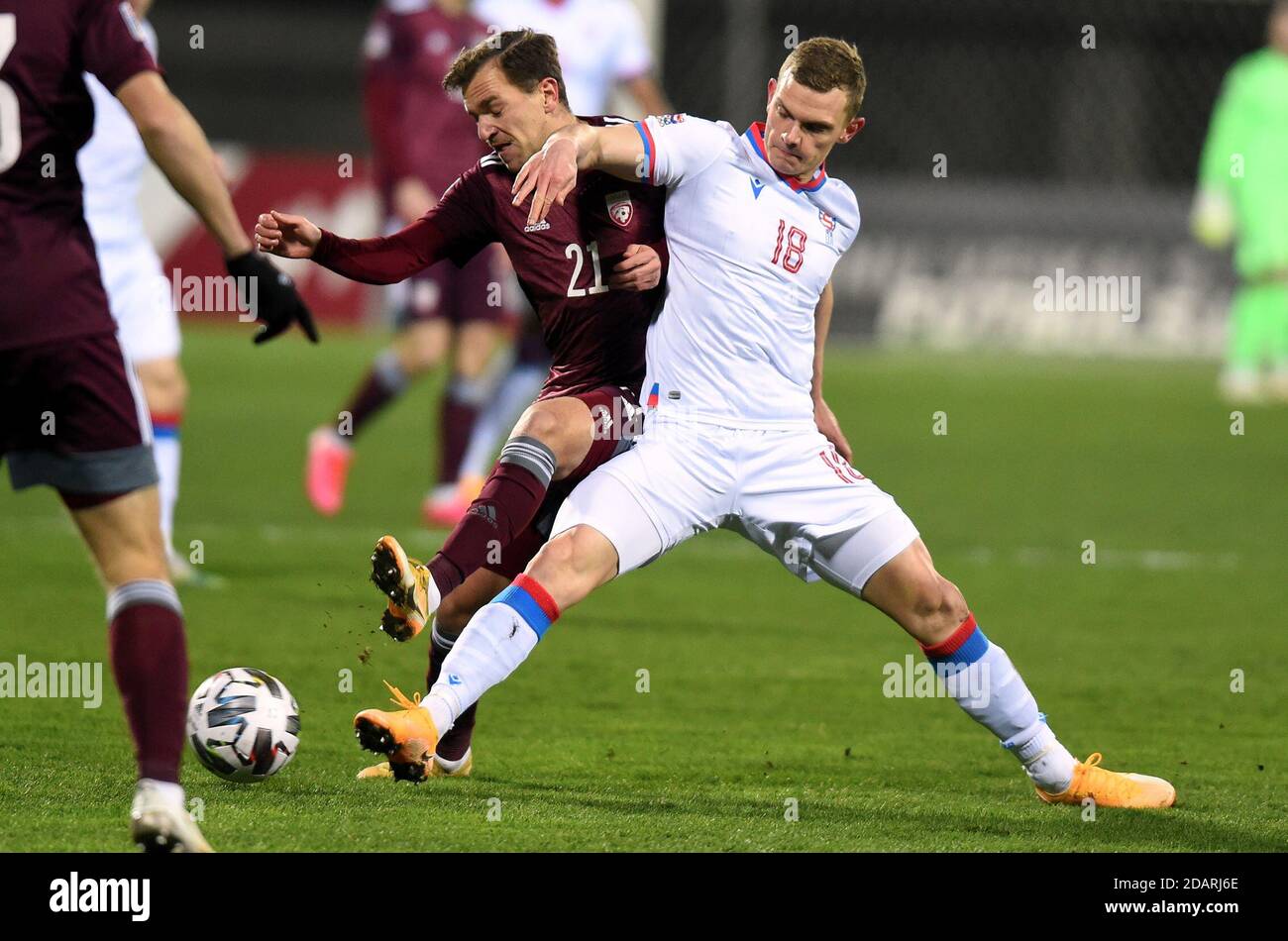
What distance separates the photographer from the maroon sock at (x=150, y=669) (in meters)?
3.67

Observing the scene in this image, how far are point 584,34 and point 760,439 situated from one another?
590cm

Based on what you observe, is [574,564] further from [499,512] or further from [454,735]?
[454,735]

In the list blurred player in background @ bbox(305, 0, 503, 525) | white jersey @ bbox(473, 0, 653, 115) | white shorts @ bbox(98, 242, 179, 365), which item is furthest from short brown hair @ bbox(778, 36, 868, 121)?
white jersey @ bbox(473, 0, 653, 115)

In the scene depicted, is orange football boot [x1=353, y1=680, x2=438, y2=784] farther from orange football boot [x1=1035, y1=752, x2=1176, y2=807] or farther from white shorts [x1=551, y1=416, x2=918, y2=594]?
orange football boot [x1=1035, y1=752, x2=1176, y2=807]

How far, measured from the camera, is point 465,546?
14.9 ft

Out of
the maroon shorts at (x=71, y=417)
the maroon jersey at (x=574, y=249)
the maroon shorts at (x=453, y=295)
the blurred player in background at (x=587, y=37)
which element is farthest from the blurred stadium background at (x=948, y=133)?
the maroon shorts at (x=71, y=417)

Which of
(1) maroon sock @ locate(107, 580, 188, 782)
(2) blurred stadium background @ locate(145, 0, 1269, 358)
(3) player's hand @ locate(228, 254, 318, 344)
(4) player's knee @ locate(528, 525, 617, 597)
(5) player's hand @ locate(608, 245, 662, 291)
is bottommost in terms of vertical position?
(1) maroon sock @ locate(107, 580, 188, 782)

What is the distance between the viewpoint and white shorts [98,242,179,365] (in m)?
7.50

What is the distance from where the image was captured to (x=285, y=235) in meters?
4.37

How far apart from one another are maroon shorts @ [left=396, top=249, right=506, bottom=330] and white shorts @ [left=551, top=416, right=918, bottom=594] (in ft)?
16.8

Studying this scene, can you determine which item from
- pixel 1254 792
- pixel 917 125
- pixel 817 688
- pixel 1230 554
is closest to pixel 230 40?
pixel 917 125

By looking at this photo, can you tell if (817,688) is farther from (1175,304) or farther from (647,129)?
(1175,304)

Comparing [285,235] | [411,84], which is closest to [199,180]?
[285,235]
